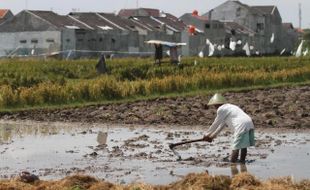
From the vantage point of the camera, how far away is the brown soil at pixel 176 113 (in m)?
19.8

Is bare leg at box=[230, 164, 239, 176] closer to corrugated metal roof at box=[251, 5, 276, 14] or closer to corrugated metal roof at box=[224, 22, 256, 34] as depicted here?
corrugated metal roof at box=[224, 22, 256, 34]

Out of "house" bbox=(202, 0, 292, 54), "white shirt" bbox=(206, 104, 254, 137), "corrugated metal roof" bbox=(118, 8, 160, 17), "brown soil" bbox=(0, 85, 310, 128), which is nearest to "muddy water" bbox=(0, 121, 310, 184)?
"white shirt" bbox=(206, 104, 254, 137)

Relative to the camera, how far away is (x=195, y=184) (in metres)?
9.09

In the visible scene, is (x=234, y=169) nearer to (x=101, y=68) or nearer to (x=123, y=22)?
(x=101, y=68)

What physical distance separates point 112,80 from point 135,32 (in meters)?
45.3

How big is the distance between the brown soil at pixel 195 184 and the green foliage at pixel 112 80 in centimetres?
1385

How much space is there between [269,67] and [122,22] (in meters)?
36.6

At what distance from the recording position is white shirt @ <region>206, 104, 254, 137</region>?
1208 cm

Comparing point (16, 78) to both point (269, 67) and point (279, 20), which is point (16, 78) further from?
point (279, 20)

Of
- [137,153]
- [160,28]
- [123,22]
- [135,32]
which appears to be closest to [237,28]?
[160,28]

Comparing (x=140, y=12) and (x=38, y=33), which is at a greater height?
(x=140, y=12)

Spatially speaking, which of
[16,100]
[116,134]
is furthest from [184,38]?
[116,134]

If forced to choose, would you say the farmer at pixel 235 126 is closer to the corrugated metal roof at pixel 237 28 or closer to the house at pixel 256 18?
the corrugated metal roof at pixel 237 28

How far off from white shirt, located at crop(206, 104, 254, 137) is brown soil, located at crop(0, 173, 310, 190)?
2.70 metres
